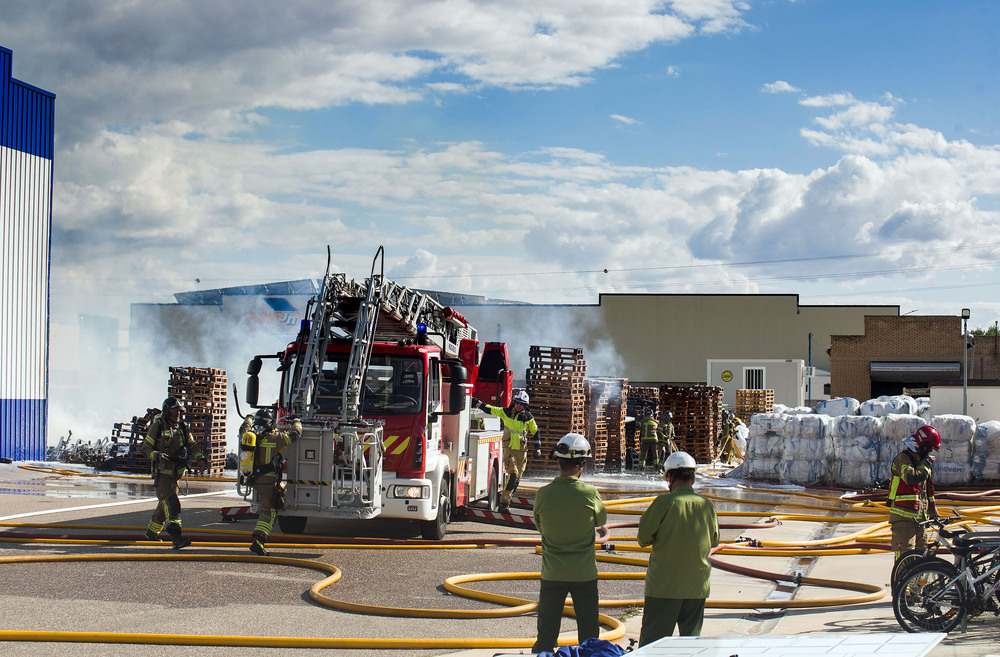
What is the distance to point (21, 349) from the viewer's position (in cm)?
2375

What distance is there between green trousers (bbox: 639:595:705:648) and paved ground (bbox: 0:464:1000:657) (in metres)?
1.57

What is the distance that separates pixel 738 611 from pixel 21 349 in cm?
2118

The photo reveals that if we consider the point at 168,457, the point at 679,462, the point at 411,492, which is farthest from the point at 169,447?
the point at 679,462

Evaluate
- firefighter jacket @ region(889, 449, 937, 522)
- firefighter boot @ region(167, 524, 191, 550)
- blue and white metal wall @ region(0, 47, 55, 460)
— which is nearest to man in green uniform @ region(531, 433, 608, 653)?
firefighter jacket @ region(889, 449, 937, 522)

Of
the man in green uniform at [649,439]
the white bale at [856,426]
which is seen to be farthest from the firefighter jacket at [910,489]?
the man in green uniform at [649,439]

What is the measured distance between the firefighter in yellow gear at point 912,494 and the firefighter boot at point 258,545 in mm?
6206

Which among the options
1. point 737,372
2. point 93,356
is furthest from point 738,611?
point 737,372

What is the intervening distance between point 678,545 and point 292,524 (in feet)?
25.0

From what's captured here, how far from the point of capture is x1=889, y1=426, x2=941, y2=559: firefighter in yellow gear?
8.25 m

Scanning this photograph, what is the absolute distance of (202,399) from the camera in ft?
68.4

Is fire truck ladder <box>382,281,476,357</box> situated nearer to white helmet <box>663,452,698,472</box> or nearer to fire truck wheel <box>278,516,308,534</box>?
fire truck wheel <box>278,516,308,534</box>

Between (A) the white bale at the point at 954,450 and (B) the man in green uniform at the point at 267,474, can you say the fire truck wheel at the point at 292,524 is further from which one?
(A) the white bale at the point at 954,450

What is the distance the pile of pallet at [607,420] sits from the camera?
2397 centimetres

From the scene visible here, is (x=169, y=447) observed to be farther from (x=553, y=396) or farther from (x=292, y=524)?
(x=553, y=396)
